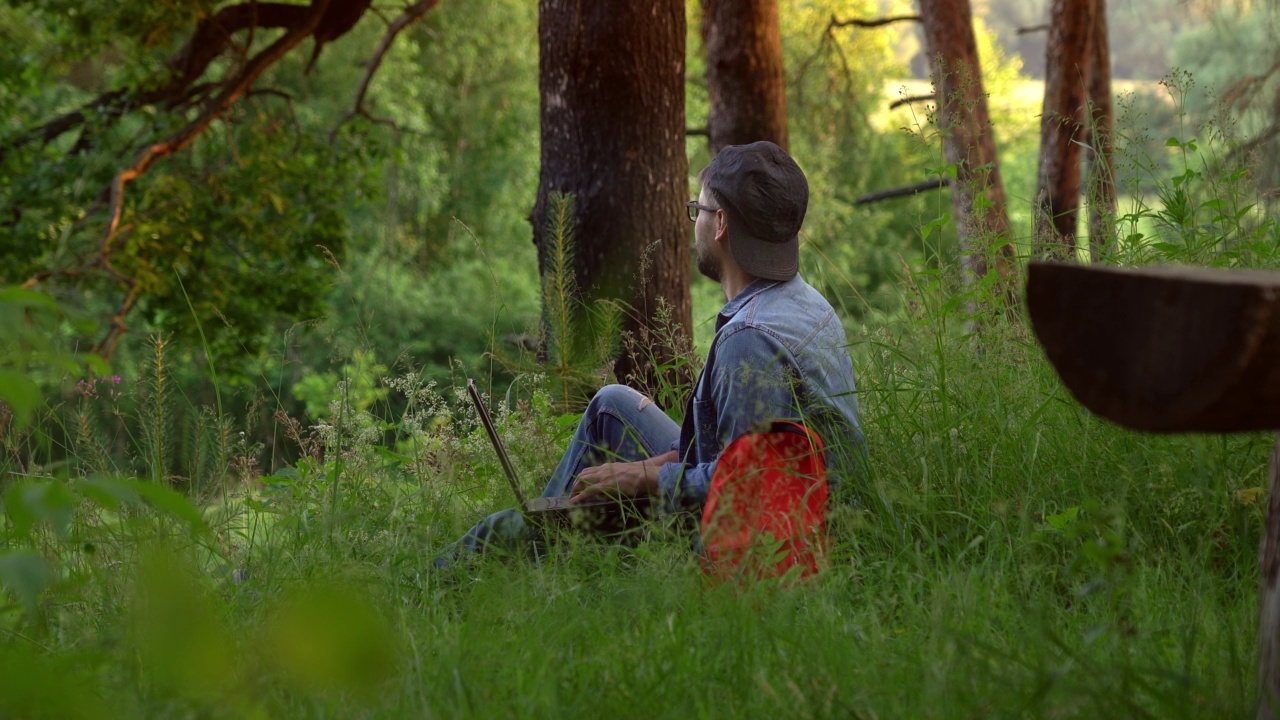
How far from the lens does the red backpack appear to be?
7.48 ft

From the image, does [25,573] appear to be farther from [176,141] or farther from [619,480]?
[176,141]

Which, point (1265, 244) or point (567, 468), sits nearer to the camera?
point (1265, 244)

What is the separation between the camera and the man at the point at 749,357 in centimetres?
269

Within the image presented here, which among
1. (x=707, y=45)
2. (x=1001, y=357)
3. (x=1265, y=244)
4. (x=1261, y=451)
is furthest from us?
(x=707, y=45)

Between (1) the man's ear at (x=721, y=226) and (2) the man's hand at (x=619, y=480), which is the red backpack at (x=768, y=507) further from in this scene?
(1) the man's ear at (x=721, y=226)

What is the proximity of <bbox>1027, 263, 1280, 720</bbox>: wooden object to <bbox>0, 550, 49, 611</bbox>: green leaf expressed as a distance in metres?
1.23

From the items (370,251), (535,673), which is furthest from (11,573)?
(370,251)

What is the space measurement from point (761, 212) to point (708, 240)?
17cm

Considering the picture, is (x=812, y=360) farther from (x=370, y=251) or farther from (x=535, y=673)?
(x=370, y=251)

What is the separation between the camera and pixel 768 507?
98.9 inches

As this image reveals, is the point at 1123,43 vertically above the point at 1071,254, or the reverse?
the point at 1123,43

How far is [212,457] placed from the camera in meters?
3.57

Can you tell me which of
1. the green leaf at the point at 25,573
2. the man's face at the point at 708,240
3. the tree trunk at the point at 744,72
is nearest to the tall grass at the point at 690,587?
the green leaf at the point at 25,573

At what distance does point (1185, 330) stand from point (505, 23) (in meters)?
19.7
